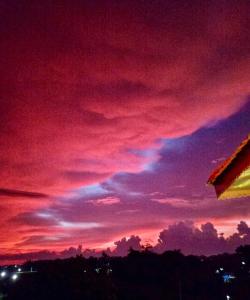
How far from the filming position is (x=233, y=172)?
2309 millimetres

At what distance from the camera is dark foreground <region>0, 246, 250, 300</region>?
2917 cm

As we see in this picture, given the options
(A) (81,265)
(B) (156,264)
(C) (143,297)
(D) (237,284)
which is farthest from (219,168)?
(B) (156,264)

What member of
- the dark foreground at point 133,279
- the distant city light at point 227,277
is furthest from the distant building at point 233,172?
the distant city light at point 227,277

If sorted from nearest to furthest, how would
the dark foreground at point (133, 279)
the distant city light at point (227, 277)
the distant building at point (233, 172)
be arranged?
the distant building at point (233, 172), the dark foreground at point (133, 279), the distant city light at point (227, 277)

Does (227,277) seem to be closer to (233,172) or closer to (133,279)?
(133,279)

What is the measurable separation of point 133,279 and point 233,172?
6067 cm

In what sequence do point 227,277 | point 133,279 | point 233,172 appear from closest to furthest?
Result: point 233,172 < point 133,279 < point 227,277

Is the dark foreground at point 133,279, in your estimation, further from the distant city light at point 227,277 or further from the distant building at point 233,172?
the distant building at point 233,172

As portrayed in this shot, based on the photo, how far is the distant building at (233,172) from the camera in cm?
211

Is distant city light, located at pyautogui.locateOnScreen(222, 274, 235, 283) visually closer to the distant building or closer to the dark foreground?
the dark foreground

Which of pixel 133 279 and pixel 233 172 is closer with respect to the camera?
pixel 233 172

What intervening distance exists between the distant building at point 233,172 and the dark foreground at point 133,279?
2802cm

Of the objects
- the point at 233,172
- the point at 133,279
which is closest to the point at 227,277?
the point at 133,279

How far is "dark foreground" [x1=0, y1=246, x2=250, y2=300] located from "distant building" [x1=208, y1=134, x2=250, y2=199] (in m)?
28.0
